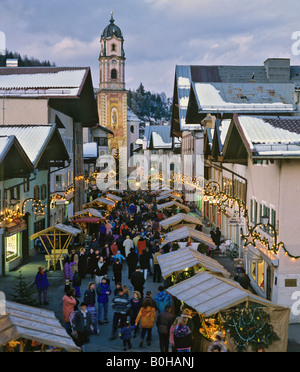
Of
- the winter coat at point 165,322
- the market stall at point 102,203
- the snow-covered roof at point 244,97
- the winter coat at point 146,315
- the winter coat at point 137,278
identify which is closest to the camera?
the winter coat at point 165,322

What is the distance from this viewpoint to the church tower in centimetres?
10575

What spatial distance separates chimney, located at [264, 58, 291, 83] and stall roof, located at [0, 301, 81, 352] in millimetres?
53388

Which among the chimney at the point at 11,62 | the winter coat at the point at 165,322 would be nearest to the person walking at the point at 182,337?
the winter coat at the point at 165,322

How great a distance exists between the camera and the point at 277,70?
196 feet

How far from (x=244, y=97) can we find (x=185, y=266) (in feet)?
79.9

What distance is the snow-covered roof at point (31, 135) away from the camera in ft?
76.6

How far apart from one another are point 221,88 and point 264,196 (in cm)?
2176

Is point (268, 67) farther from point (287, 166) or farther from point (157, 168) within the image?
point (287, 166)

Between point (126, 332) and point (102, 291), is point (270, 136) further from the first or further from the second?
point (126, 332)

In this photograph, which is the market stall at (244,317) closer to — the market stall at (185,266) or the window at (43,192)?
the market stall at (185,266)

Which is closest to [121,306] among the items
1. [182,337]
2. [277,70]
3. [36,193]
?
[182,337]

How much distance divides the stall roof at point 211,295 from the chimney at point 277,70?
1960 inches
